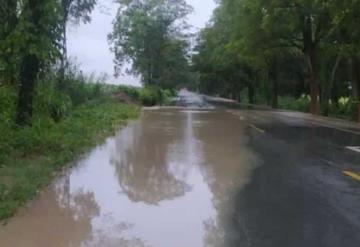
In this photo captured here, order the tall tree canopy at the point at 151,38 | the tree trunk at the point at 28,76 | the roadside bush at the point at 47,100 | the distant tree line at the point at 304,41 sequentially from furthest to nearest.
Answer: the tall tree canopy at the point at 151,38 → the distant tree line at the point at 304,41 → the roadside bush at the point at 47,100 → the tree trunk at the point at 28,76

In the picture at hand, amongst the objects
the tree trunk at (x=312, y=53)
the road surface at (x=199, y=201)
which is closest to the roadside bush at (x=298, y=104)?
the tree trunk at (x=312, y=53)

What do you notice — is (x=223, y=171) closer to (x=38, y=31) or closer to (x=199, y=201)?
(x=199, y=201)

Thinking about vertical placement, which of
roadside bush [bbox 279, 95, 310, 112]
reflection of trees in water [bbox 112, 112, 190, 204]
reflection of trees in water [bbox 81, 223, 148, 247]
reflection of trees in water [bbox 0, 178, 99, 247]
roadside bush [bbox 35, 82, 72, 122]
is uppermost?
roadside bush [bbox 35, 82, 72, 122]

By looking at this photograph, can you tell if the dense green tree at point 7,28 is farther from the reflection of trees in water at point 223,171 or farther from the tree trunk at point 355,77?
the tree trunk at point 355,77

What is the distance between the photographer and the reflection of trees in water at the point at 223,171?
24.4ft

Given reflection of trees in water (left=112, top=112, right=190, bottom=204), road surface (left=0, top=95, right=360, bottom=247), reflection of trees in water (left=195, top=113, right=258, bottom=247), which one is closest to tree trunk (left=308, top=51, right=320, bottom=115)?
reflection of trees in water (left=195, top=113, right=258, bottom=247)

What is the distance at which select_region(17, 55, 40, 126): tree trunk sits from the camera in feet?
49.1

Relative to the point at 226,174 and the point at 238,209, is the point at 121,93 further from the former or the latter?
the point at 238,209

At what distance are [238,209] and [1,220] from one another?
322 centimetres

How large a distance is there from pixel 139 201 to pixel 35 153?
5092mm

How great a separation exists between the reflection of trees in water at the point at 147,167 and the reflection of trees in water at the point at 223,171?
2.33ft

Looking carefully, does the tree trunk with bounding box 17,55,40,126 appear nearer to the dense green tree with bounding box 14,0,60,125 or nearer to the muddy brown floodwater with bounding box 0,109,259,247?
the dense green tree with bounding box 14,0,60,125

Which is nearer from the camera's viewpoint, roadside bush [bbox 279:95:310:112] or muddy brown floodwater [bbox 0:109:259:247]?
muddy brown floodwater [bbox 0:109:259:247]

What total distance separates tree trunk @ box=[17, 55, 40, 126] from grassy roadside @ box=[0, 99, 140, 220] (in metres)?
0.38
